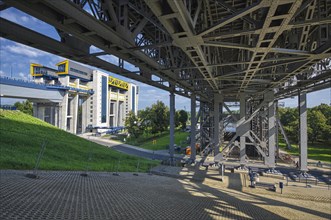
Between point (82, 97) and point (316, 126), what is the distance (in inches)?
2136

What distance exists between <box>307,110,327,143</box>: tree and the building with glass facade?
143 ft

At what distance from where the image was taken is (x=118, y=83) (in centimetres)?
6788

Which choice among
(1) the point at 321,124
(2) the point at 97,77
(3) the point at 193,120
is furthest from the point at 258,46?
(2) the point at 97,77

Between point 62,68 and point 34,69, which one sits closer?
point 34,69

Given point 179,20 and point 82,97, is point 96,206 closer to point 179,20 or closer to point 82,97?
point 179,20

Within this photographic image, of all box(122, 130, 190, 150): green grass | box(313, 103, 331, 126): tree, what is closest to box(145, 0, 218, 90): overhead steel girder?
box(122, 130, 190, 150): green grass

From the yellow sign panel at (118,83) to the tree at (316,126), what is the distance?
49.9 metres

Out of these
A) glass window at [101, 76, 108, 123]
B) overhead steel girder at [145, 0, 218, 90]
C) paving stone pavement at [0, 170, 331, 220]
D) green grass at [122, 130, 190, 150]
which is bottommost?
green grass at [122, 130, 190, 150]

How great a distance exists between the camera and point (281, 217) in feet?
29.5

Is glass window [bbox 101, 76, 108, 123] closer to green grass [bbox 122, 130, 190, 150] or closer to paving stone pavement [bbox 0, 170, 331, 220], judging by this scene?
green grass [bbox 122, 130, 190, 150]

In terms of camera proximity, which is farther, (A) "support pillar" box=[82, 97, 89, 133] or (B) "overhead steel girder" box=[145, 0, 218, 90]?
(A) "support pillar" box=[82, 97, 89, 133]

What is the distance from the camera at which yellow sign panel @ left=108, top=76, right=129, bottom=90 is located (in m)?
63.7

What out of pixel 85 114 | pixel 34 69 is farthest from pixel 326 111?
pixel 34 69

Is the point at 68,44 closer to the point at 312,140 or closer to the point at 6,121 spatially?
the point at 6,121
